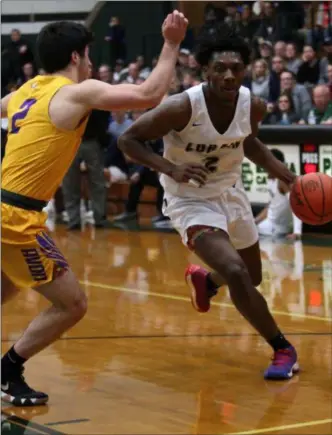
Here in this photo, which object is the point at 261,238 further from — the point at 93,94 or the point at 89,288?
the point at 93,94

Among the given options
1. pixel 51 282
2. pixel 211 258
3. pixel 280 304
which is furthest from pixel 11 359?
pixel 280 304

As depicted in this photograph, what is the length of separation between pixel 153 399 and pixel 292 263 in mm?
5590

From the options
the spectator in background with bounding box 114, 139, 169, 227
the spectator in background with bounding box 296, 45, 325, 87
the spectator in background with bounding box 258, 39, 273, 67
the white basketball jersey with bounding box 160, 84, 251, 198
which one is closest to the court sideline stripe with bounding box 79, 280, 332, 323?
the white basketball jersey with bounding box 160, 84, 251, 198

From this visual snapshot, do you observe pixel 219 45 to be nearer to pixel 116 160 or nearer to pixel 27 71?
pixel 116 160

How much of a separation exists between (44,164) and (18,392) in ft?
3.97

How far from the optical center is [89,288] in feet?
31.2

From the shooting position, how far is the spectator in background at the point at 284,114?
14.7m

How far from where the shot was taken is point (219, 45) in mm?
6230

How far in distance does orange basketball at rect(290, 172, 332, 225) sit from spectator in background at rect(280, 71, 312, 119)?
8236 millimetres

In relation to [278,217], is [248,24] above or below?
above

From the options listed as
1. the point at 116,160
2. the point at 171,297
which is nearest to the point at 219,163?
the point at 171,297

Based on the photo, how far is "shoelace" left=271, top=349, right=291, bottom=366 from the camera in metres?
6.14

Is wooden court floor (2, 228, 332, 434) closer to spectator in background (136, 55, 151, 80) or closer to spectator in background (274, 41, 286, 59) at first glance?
spectator in background (274, 41, 286, 59)

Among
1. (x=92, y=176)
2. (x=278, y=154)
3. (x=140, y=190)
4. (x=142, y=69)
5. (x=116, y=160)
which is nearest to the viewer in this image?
(x=278, y=154)
